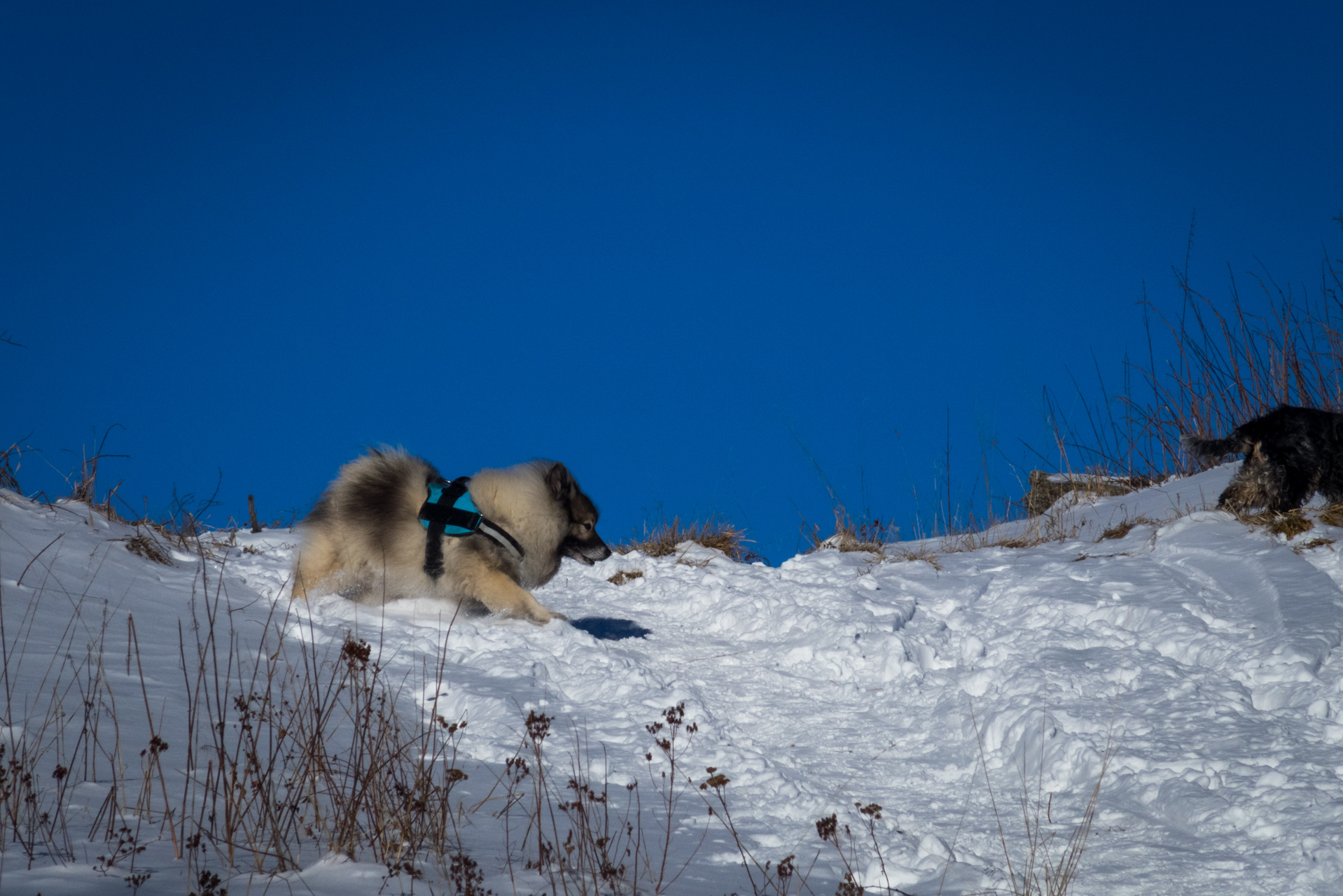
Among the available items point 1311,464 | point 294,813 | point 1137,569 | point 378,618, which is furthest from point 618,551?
point 294,813

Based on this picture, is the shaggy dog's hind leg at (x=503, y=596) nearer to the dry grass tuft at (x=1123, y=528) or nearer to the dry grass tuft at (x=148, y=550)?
the dry grass tuft at (x=148, y=550)

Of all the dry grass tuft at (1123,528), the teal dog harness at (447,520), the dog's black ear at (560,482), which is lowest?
the teal dog harness at (447,520)

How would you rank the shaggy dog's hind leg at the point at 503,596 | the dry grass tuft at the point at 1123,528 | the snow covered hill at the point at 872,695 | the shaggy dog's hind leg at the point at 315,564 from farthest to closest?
the dry grass tuft at the point at 1123,528 < the shaggy dog's hind leg at the point at 315,564 < the shaggy dog's hind leg at the point at 503,596 < the snow covered hill at the point at 872,695

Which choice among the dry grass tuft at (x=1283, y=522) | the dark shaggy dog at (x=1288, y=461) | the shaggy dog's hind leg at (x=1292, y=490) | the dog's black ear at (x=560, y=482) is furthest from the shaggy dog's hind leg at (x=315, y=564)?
the shaggy dog's hind leg at (x=1292, y=490)

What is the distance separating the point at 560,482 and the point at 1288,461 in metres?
5.46

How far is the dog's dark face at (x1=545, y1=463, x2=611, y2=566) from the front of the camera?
6.41 m

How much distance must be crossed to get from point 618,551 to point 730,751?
568 cm

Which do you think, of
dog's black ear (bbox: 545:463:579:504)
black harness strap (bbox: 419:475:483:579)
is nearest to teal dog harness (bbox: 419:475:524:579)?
black harness strap (bbox: 419:475:483:579)

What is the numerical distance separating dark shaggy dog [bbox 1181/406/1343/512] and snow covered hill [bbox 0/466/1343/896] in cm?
44

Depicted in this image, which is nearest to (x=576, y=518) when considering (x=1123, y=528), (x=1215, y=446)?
(x=1123, y=528)

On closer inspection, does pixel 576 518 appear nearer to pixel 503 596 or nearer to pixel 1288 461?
pixel 503 596

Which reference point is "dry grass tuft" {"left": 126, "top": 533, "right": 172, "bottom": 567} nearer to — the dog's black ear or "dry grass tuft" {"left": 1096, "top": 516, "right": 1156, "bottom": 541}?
the dog's black ear

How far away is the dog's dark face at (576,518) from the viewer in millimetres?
6410

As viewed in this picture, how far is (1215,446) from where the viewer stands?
6875mm
